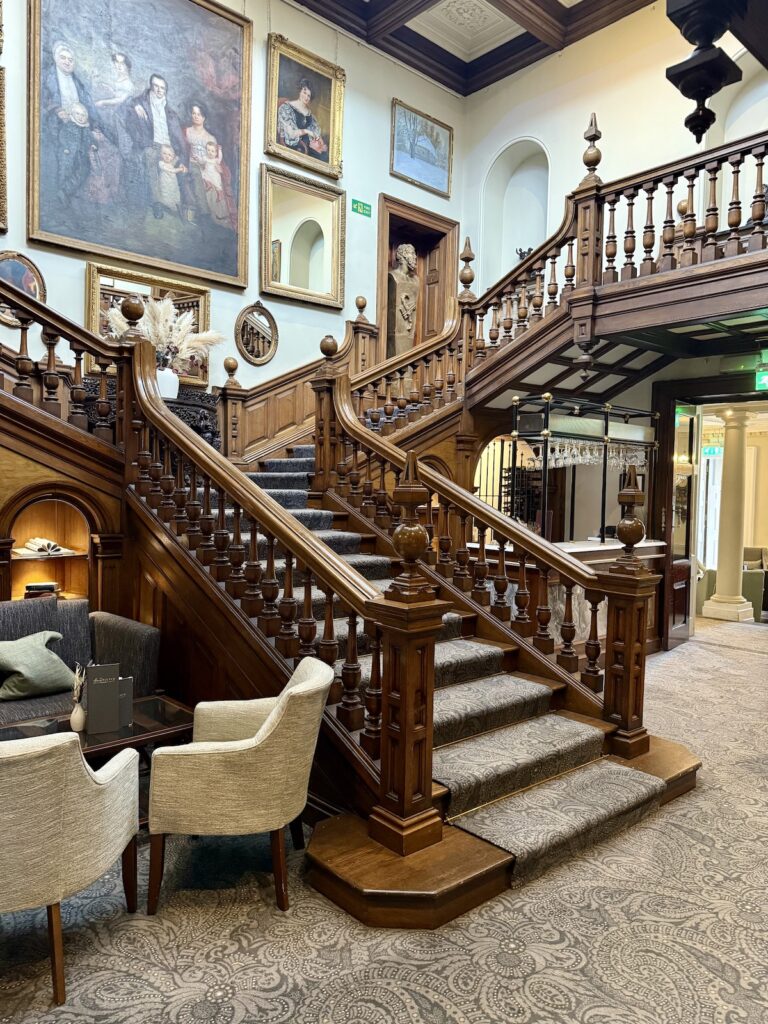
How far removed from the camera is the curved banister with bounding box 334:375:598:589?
4230 mm

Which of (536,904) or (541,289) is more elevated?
(541,289)

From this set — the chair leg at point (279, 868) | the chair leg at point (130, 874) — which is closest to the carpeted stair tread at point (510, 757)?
the chair leg at point (279, 868)

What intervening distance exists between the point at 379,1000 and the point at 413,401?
554cm

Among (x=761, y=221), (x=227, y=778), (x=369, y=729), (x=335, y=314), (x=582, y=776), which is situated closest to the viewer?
(x=227, y=778)

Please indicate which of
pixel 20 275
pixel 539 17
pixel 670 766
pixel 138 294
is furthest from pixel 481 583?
pixel 539 17

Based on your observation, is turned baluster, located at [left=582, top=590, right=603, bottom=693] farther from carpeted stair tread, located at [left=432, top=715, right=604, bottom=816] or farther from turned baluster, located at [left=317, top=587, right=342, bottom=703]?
turned baluster, located at [left=317, top=587, right=342, bottom=703]

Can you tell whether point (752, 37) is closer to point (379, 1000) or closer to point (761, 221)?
point (379, 1000)

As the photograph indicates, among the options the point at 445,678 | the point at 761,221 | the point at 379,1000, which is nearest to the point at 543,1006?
the point at 379,1000

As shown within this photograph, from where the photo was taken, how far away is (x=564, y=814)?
3279 mm

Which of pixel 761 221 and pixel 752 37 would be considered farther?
pixel 761 221

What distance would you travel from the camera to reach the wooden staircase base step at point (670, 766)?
3.76m

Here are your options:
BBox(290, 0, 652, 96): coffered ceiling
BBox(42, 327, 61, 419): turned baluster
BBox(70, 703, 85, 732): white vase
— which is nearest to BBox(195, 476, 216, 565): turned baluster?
BBox(70, 703, 85, 732): white vase

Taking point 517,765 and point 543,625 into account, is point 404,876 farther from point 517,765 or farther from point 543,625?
point 543,625

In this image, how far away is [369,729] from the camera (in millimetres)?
3160
